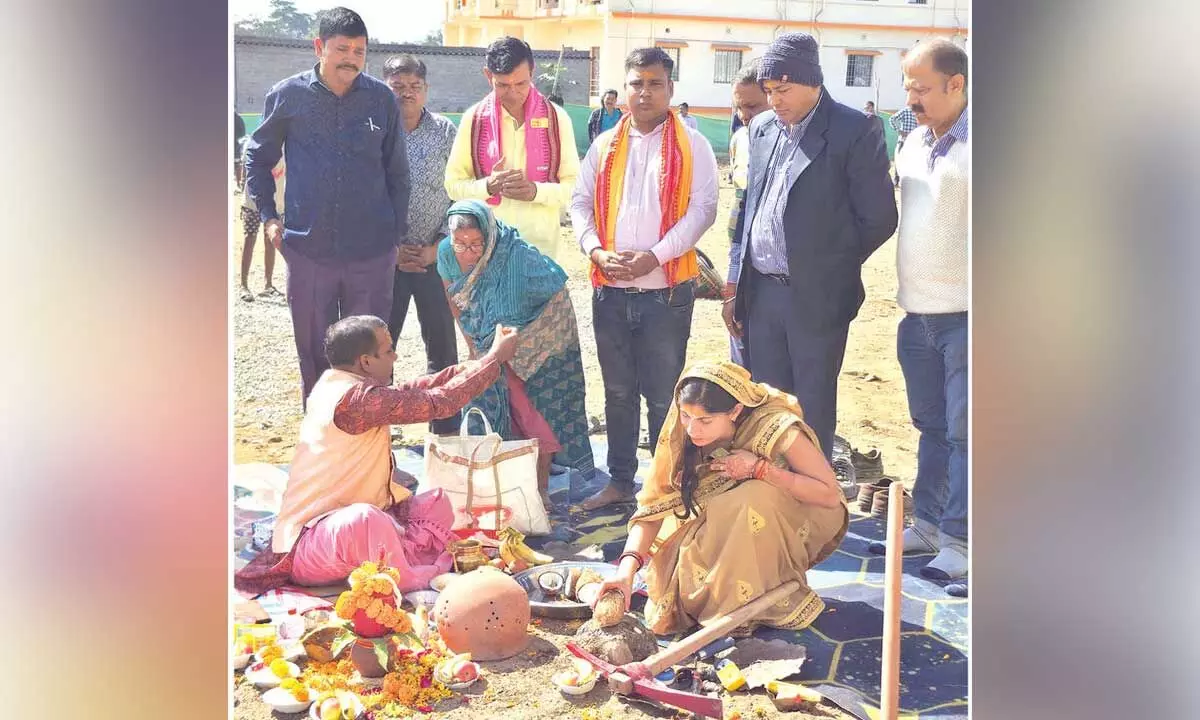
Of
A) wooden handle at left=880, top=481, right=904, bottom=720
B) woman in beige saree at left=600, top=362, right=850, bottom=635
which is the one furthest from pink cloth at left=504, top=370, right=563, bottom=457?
wooden handle at left=880, top=481, right=904, bottom=720

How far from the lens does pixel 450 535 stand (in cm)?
559

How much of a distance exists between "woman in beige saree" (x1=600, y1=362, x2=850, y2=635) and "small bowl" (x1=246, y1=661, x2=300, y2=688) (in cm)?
119

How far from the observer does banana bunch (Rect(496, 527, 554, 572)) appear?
5508 mm

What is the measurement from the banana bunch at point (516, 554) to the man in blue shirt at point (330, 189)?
3.68ft

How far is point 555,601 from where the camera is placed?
203 inches

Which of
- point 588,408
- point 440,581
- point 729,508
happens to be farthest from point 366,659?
point 588,408

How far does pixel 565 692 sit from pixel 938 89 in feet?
9.43

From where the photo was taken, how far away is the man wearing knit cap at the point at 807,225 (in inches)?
214

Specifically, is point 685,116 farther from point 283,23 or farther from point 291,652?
point 291,652

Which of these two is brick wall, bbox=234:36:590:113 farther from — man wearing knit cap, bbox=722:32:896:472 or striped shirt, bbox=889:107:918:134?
striped shirt, bbox=889:107:918:134

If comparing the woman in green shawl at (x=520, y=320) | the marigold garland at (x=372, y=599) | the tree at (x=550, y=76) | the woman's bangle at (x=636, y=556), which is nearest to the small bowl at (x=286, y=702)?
the marigold garland at (x=372, y=599)
